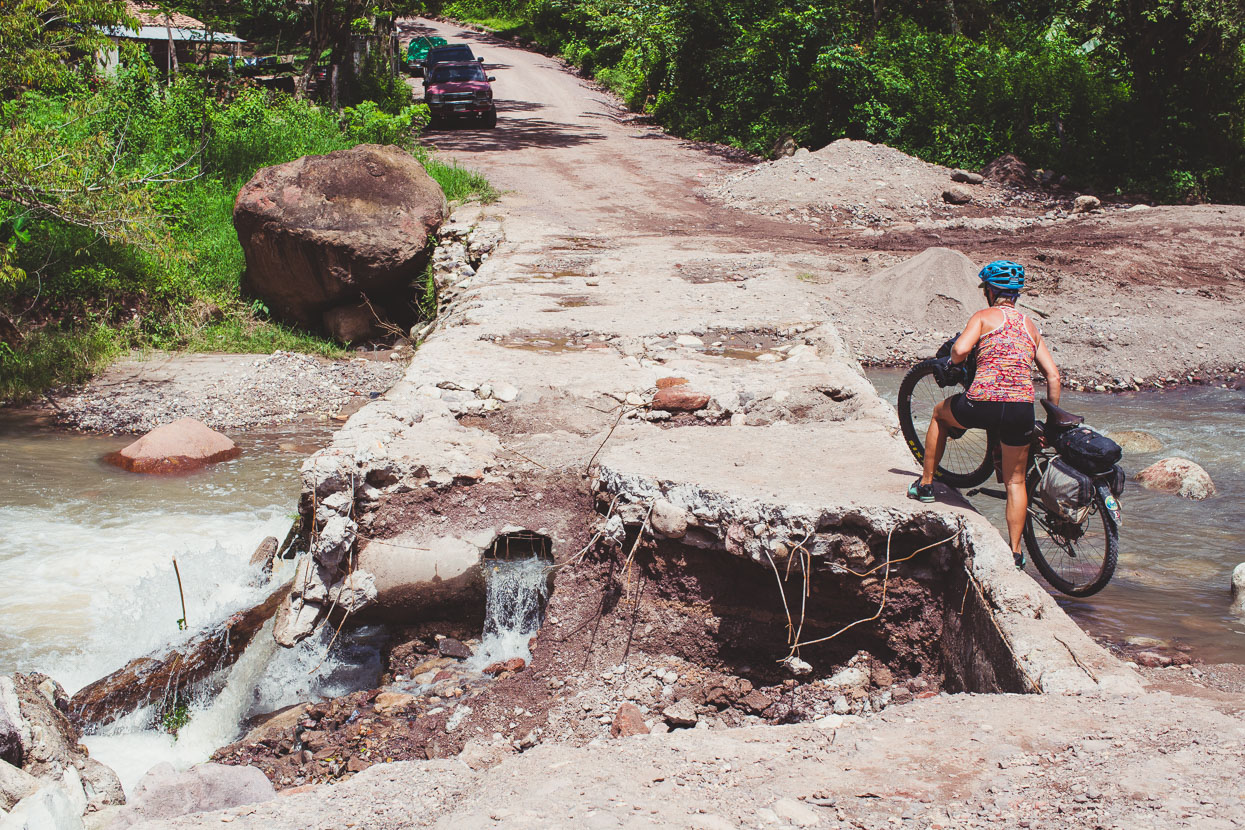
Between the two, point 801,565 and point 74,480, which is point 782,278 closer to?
point 801,565

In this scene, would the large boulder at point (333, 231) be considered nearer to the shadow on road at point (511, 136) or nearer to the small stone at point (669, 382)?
the small stone at point (669, 382)

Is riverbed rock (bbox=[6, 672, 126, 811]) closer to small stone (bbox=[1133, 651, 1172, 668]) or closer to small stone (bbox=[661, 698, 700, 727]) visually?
small stone (bbox=[661, 698, 700, 727])

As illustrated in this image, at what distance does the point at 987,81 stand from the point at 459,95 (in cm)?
1149

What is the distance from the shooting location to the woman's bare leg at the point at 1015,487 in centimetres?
482

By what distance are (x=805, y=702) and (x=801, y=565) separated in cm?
63

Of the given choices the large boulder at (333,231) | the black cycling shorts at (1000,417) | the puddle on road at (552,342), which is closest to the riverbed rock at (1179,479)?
the black cycling shorts at (1000,417)

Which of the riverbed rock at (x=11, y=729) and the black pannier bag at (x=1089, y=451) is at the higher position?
the black pannier bag at (x=1089, y=451)

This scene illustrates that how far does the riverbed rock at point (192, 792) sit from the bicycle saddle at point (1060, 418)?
3984 mm


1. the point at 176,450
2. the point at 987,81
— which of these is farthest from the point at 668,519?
A: the point at 987,81

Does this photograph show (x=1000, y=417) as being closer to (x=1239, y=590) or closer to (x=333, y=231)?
(x=1239, y=590)

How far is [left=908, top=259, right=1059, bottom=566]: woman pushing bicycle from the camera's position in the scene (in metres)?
4.73

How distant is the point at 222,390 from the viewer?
10.7 meters

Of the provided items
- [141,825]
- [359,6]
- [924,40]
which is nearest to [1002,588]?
[141,825]

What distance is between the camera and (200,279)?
1283 centimetres
